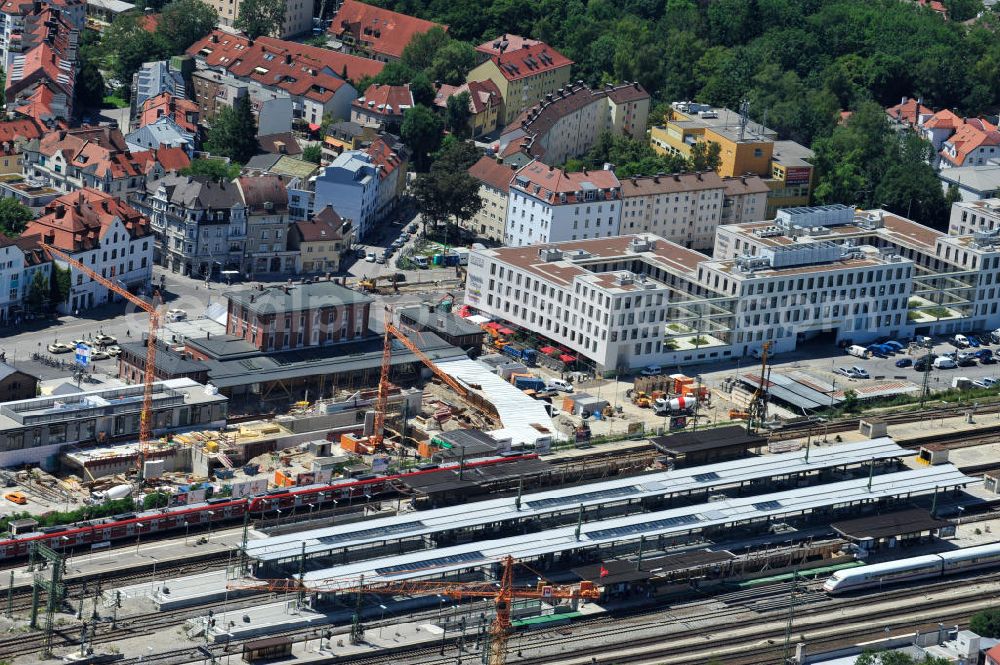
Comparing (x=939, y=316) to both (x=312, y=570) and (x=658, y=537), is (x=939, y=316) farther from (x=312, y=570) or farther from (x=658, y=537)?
(x=312, y=570)

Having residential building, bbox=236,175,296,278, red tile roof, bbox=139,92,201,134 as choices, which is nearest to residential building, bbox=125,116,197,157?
red tile roof, bbox=139,92,201,134

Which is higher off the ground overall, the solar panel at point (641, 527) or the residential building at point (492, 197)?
the residential building at point (492, 197)

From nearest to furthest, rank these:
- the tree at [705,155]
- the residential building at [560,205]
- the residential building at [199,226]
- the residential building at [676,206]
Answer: the residential building at [199,226] → the residential building at [560,205] → the residential building at [676,206] → the tree at [705,155]

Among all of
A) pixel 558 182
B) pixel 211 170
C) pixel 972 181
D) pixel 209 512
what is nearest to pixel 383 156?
pixel 211 170

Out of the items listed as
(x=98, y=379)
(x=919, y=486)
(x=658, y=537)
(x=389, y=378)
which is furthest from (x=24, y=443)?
(x=919, y=486)

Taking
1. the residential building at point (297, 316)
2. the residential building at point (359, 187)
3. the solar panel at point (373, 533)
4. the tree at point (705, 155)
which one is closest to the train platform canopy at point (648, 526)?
the solar panel at point (373, 533)

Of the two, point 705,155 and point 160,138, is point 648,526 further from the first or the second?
point 160,138

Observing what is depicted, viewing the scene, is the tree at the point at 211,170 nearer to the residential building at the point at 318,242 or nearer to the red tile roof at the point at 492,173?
the residential building at the point at 318,242

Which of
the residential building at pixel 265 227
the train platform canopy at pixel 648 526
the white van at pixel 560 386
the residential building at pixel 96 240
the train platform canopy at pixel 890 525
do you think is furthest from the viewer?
the residential building at pixel 265 227
